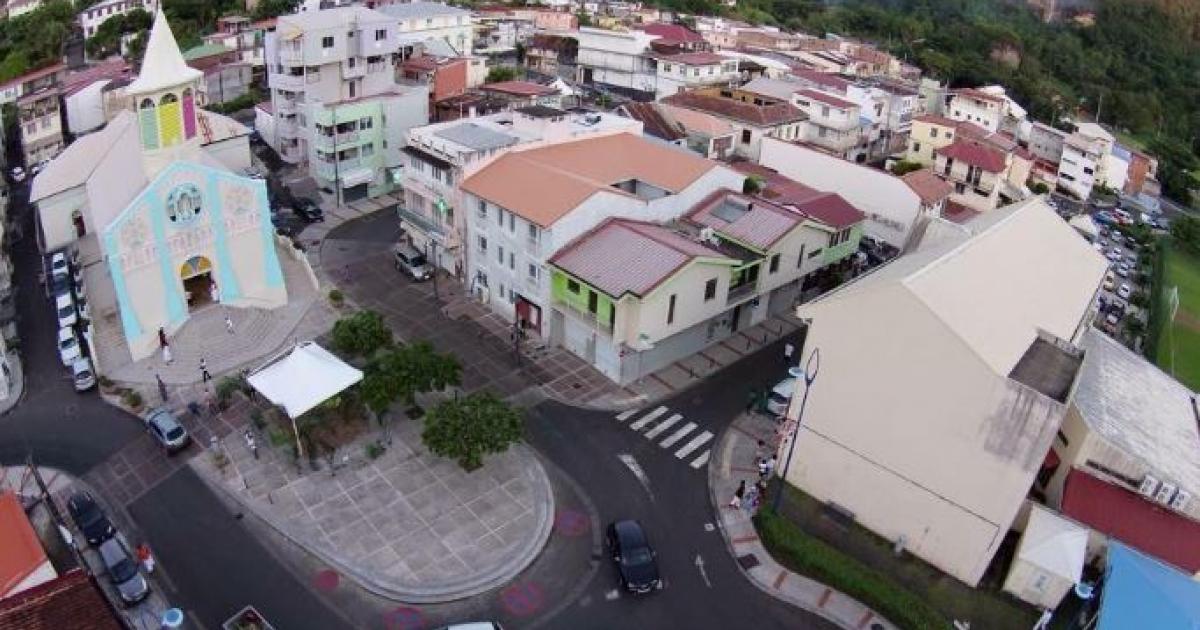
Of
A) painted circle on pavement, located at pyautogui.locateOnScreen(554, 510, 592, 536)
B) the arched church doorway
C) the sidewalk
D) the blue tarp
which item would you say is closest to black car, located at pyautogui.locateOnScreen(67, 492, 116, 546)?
the arched church doorway

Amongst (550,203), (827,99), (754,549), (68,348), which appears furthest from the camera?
(827,99)

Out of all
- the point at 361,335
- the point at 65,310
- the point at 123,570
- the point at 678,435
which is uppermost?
the point at 361,335

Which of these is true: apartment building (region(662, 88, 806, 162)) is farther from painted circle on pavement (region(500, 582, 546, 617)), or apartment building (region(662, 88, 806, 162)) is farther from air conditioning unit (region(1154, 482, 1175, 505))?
painted circle on pavement (region(500, 582, 546, 617))

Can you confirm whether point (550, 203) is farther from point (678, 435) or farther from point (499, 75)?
point (499, 75)

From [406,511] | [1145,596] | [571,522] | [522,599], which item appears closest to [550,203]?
[571,522]

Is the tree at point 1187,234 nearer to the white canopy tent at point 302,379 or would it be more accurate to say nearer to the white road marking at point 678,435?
the white road marking at point 678,435

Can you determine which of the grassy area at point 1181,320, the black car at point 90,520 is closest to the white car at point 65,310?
the black car at point 90,520
